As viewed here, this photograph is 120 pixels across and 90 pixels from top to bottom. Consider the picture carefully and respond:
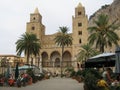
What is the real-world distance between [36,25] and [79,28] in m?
15.8

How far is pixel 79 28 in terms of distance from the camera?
8638cm

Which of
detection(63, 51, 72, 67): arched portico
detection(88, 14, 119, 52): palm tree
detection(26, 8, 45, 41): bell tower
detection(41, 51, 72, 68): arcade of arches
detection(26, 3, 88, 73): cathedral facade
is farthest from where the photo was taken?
detection(26, 8, 45, 41): bell tower

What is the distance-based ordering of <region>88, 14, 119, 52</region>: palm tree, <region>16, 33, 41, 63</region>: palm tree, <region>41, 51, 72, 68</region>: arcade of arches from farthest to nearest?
<region>41, 51, 72, 68</region>: arcade of arches, <region>16, 33, 41, 63</region>: palm tree, <region>88, 14, 119, 52</region>: palm tree

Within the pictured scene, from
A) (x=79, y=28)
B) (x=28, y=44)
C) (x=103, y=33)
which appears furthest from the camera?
(x=79, y=28)

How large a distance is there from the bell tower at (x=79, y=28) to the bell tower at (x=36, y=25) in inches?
498

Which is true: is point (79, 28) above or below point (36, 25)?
below

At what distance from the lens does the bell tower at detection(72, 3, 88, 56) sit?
83.6 m

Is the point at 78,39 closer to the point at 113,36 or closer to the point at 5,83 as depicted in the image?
the point at 113,36

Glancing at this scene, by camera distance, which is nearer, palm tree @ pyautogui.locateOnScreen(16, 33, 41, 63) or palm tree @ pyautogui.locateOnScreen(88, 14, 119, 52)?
palm tree @ pyautogui.locateOnScreen(88, 14, 119, 52)

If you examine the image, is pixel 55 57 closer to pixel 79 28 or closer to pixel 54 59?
pixel 54 59

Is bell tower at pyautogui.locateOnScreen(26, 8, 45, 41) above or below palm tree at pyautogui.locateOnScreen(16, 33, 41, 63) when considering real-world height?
above

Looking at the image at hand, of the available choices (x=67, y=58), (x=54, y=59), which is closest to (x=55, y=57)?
(x=54, y=59)

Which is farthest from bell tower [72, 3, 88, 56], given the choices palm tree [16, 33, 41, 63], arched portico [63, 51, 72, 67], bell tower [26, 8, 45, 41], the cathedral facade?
palm tree [16, 33, 41, 63]

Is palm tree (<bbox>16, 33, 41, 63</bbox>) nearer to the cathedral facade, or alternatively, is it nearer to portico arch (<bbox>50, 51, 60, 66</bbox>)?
the cathedral facade
